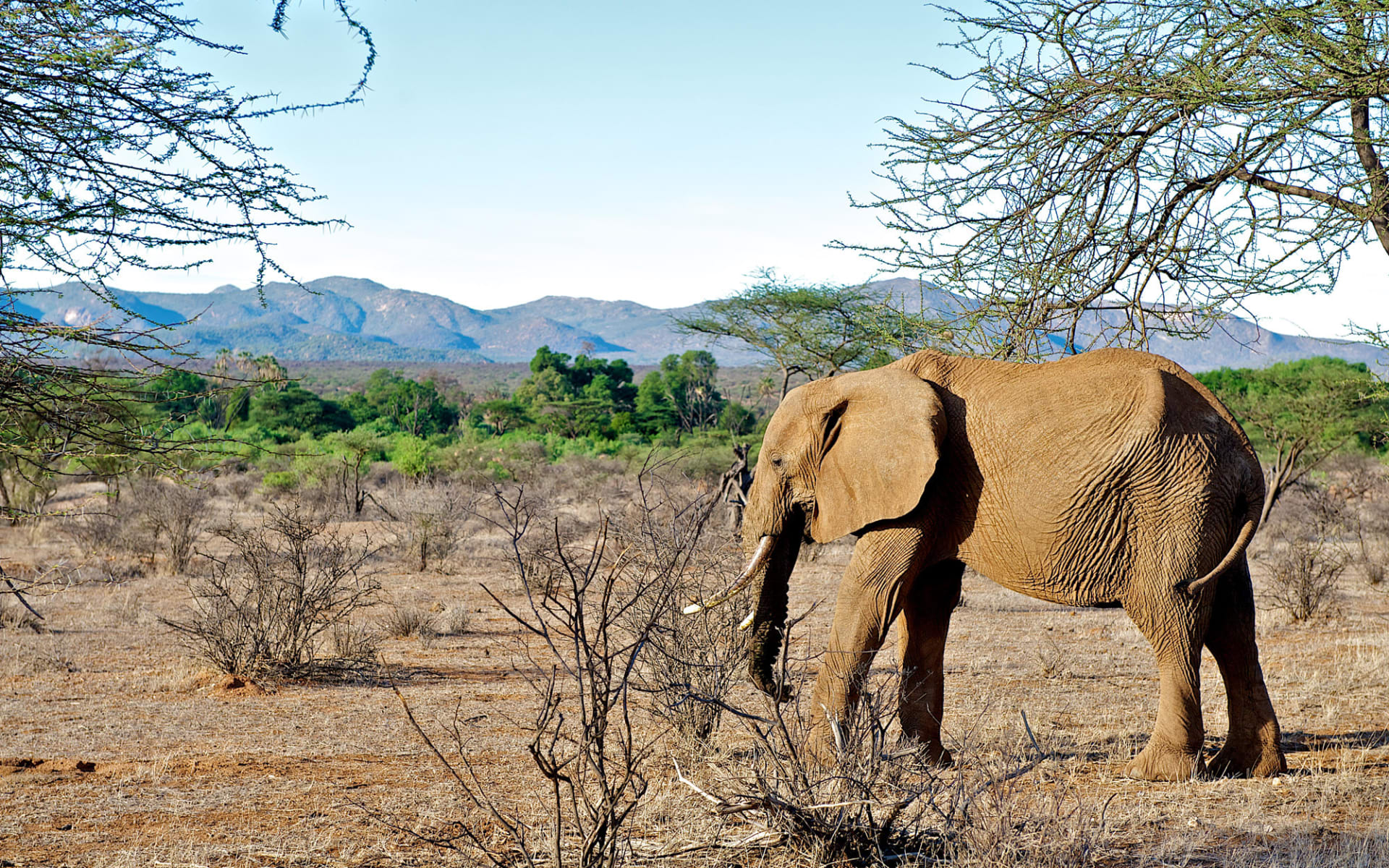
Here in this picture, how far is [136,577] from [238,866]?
12303 mm

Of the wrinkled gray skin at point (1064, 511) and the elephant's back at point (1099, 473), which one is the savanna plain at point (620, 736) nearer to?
the wrinkled gray skin at point (1064, 511)

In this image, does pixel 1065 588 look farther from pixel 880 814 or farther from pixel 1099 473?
pixel 880 814

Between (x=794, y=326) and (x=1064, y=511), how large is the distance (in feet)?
59.6

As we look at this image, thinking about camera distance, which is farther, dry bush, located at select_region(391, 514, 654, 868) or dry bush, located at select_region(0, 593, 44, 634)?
dry bush, located at select_region(0, 593, 44, 634)

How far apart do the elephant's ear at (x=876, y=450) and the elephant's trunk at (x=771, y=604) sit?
151 millimetres

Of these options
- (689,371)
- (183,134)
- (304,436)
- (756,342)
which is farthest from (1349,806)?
(689,371)

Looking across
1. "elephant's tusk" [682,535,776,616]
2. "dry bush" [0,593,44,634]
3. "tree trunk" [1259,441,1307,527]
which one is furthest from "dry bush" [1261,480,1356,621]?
"dry bush" [0,593,44,634]

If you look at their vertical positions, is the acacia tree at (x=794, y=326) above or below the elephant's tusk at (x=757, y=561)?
above

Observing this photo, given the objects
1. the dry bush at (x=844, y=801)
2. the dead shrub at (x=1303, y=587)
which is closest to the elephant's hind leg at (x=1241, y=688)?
the dry bush at (x=844, y=801)

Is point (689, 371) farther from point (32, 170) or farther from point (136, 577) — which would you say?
point (32, 170)

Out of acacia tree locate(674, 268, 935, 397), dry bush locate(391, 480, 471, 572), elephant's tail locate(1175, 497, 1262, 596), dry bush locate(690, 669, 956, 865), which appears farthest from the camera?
acacia tree locate(674, 268, 935, 397)

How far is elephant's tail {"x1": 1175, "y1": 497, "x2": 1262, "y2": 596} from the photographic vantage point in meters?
5.41

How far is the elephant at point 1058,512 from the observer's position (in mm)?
5523

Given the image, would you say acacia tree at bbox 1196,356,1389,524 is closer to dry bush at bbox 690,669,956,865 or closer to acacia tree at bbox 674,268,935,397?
acacia tree at bbox 674,268,935,397
